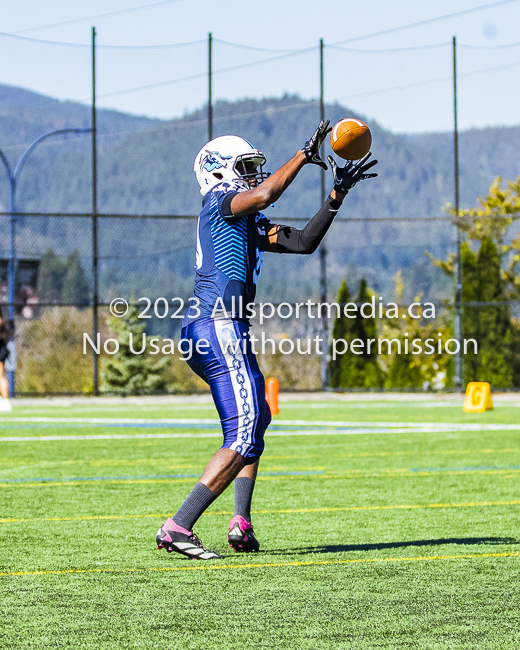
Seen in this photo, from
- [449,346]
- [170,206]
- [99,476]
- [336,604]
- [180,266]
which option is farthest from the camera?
[170,206]

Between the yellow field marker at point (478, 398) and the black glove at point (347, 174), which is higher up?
the black glove at point (347, 174)

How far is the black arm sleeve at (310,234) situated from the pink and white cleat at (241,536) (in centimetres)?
144

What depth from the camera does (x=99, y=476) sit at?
916cm

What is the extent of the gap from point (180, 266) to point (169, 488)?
379ft

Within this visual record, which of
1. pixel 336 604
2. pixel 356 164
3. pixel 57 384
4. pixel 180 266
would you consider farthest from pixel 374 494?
pixel 180 266

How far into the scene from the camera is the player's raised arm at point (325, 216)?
18.4 feet

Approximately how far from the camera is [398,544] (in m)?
5.85

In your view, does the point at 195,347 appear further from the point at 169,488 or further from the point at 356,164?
the point at 169,488

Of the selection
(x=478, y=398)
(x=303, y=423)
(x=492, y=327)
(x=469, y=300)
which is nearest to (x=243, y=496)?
(x=303, y=423)

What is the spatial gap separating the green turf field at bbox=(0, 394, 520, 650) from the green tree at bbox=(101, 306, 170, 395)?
18037 mm

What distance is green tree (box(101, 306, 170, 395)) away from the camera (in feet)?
98.8

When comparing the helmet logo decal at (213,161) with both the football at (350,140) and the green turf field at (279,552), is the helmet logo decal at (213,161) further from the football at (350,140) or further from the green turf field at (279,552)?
the green turf field at (279,552)

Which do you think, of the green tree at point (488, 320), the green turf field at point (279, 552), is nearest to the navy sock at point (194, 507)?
the green turf field at point (279, 552)

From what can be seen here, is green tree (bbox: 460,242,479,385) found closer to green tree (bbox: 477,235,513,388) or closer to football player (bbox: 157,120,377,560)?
green tree (bbox: 477,235,513,388)
